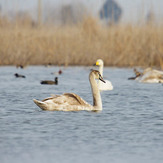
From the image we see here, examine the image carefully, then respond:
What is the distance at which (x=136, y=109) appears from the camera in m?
11.0

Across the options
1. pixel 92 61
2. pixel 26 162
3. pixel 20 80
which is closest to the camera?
pixel 26 162

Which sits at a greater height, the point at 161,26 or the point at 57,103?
the point at 161,26

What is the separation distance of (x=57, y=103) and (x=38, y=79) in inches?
362

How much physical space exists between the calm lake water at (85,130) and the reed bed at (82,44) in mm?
7973

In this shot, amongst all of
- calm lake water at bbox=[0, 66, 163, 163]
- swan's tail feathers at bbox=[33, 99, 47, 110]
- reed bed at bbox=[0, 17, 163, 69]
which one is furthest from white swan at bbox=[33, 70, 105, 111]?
reed bed at bbox=[0, 17, 163, 69]

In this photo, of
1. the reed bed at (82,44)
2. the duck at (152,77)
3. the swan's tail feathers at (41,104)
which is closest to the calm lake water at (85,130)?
the swan's tail feathers at (41,104)

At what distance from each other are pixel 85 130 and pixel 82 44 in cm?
1522

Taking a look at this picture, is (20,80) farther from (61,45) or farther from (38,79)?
(61,45)

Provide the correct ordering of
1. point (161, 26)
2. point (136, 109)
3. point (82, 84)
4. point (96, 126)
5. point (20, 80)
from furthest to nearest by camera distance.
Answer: point (161, 26) → point (20, 80) → point (82, 84) → point (136, 109) → point (96, 126)

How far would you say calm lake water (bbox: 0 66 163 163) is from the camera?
640cm

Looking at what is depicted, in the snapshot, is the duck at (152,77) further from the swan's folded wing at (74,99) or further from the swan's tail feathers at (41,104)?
the swan's tail feathers at (41,104)

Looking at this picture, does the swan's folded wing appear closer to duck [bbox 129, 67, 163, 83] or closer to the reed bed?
duck [bbox 129, 67, 163, 83]

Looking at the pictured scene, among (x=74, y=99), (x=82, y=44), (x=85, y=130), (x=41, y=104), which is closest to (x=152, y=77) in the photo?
(x=82, y=44)

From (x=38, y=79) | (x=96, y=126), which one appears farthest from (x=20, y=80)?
(x=96, y=126)
